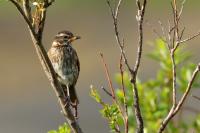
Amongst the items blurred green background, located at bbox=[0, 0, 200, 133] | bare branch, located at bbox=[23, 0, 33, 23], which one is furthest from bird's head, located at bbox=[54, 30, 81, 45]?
blurred green background, located at bbox=[0, 0, 200, 133]

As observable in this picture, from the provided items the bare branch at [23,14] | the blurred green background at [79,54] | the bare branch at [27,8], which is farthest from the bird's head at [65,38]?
the blurred green background at [79,54]

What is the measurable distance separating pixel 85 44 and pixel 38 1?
17841mm

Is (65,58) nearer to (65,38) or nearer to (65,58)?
(65,58)

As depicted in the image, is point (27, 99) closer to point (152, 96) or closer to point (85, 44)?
point (85, 44)

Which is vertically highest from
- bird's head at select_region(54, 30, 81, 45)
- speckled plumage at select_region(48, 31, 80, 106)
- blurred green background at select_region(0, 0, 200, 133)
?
bird's head at select_region(54, 30, 81, 45)

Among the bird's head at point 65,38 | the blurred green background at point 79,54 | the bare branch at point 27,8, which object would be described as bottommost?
the blurred green background at point 79,54

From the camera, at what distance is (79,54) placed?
2122 centimetres

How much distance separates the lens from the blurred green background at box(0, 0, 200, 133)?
1955cm

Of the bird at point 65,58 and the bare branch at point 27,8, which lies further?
the bird at point 65,58

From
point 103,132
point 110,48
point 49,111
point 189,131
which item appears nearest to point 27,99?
point 49,111

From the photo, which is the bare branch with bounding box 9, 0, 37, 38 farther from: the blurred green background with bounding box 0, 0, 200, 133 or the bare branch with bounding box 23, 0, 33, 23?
the blurred green background with bounding box 0, 0, 200, 133

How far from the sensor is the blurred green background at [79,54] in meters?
19.5

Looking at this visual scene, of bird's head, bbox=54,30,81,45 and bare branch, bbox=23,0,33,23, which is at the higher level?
bare branch, bbox=23,0,33,23

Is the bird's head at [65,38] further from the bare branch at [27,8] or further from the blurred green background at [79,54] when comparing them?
the blurred green background at [79,54]
